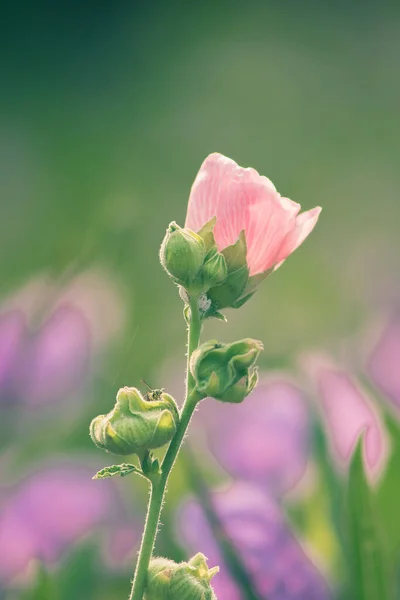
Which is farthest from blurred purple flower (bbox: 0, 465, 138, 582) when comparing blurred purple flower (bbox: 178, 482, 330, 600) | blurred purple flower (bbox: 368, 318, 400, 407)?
blurred purple flower (bbox: 368, 318, 400, 407)

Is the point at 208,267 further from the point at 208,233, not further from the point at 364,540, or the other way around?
the point at 364,540

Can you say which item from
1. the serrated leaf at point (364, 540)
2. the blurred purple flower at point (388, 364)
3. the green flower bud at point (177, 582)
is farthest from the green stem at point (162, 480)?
the blurred purple flower at point (388, 364)

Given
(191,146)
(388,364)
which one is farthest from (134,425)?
(191,146)

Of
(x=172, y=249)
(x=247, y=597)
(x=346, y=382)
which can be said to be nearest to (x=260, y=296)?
(x=346, y=382)

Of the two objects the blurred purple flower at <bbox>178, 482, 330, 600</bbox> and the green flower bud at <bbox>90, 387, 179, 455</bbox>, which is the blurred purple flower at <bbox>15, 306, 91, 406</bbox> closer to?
the blurred purple flower at <bbox>178, 482, 330, 600</bbox>

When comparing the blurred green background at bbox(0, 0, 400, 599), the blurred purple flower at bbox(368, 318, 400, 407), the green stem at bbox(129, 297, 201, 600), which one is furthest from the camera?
the blurred green background at bbox(0, 0, 400, 599)

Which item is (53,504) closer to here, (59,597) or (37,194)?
(59,597)
